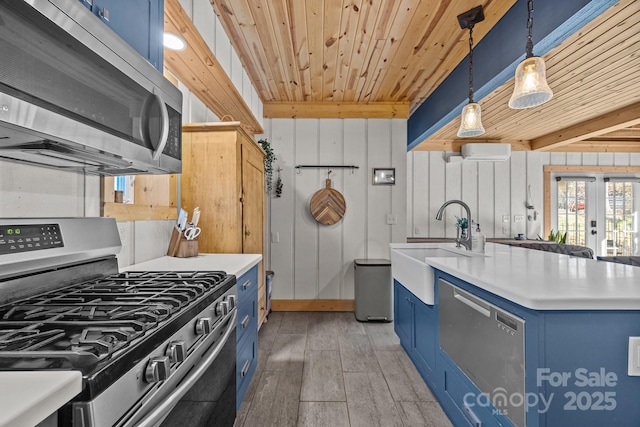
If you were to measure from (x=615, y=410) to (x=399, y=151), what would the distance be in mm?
3141

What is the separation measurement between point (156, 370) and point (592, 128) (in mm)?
5285

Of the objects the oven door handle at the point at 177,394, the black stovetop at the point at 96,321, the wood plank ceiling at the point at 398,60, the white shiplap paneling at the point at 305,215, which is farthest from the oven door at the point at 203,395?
the white shiplap paneling at the point at 305,215

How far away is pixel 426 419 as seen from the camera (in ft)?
5.87

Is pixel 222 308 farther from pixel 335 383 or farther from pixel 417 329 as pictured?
pixel 417 329

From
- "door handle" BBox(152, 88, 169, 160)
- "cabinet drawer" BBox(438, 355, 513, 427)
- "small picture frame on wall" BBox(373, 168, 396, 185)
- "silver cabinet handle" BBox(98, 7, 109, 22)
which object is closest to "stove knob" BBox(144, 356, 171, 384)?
"door handle" BBox(152, 88, 169, 160)

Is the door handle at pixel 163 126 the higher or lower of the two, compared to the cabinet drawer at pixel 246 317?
higher

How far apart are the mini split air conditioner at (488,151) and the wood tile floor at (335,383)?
312 centimetres

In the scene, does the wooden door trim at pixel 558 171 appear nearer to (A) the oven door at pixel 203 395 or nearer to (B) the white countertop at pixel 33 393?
(A) the oven door at pixel 203 395

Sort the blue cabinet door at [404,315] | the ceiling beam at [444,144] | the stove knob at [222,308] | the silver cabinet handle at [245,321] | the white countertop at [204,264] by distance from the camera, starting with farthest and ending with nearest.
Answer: the ceiling beam at [444,144], the blue cabinet door at [404,315], the silver cabinet handle at [245,321], the white countertop at [204,264], the stove knob at [222,308]

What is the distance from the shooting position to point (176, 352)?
843 millimetres

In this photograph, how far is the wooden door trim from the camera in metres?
5.06

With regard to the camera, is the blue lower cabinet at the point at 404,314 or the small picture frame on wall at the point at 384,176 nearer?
the blue lower cabinet at the point at 404,314

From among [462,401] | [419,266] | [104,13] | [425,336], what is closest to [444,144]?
[419,266]

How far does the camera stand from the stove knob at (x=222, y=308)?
1231 mm
